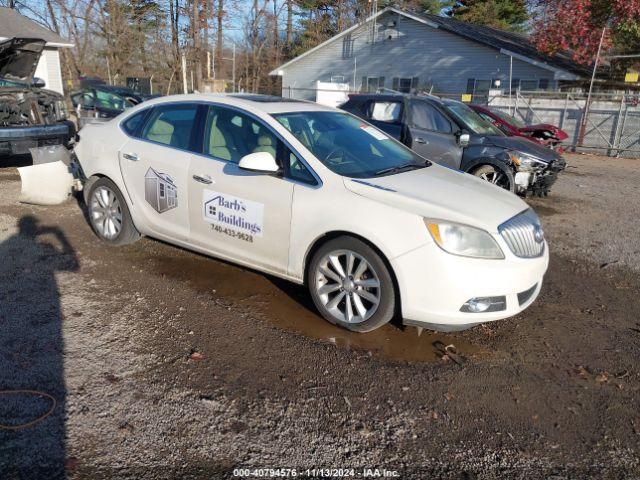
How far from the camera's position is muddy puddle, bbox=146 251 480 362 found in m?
3.56

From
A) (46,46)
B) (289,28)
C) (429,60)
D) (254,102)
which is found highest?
(289,28)

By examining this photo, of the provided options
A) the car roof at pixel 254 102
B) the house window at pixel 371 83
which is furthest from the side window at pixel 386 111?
the house window at pixel 371 83

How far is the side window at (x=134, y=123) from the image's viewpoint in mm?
4926

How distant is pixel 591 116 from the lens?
672 inches

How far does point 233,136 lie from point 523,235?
246 centimetres

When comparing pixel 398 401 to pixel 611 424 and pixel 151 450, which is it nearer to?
pixel 611 424

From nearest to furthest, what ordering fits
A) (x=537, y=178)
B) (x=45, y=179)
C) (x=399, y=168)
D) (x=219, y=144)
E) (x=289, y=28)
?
1. (x=399, y=168)
2. (x=219, y=144)
3. (x=45, y=179)
4. (x=537, y=178)
5. (x=289, y=28)

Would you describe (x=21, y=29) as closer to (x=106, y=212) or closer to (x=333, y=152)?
(x=106, y=212)

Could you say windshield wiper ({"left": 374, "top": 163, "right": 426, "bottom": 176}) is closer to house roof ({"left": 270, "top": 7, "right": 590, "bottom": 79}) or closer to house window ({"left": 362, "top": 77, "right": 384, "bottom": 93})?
house roof ({"left": 270, "top": 7, "right": 590, "bottom": 79})

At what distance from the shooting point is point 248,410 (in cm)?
283

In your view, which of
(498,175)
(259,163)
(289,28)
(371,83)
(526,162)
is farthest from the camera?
(289,28)

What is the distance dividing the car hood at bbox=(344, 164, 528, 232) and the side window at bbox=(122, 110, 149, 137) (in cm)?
247

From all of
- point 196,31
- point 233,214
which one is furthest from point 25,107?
point 196,31

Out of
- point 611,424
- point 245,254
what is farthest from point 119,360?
point 611,424
